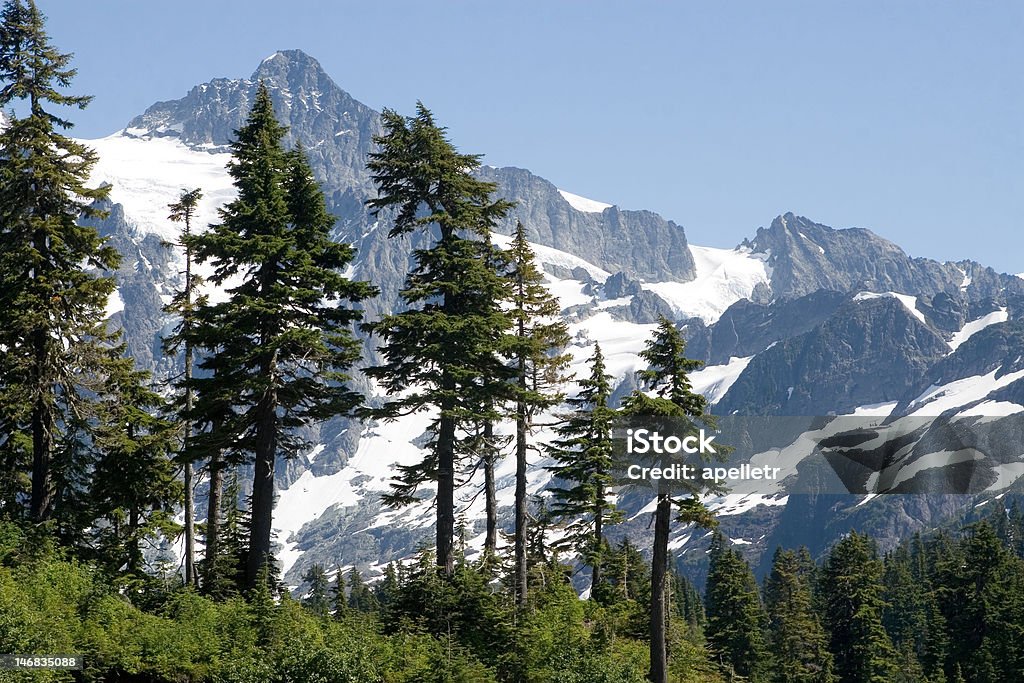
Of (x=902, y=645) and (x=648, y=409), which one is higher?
(x=648, y=409)

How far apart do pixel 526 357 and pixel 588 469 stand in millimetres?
11461

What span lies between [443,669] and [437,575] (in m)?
4.67

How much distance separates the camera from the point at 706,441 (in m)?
36.4

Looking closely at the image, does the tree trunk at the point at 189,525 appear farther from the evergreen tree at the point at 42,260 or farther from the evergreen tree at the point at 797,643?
the evergreen tree at the point at 797,643

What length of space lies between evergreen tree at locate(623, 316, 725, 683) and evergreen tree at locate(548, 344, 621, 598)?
25.8ft

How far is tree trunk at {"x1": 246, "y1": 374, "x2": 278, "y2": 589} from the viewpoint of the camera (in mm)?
33000

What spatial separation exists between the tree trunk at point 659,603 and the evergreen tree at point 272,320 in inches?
420

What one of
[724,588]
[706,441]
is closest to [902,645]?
[724,588]

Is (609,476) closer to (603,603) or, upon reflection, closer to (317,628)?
(603,603)

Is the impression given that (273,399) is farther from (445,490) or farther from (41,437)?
(41,437)

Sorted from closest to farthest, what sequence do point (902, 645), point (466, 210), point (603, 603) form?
point (466, 210) → point (603, 603) → point (902, 645)

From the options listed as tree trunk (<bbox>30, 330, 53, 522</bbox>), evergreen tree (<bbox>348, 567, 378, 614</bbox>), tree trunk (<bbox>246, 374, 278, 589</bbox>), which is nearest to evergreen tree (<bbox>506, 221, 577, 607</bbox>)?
tree trunk (<bbox>246, 374, 278, 589</bbox>)

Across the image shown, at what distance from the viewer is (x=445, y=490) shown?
35.3 meters

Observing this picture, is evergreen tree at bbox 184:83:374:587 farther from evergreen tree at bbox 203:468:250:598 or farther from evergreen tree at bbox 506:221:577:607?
evergreen tree at bbox 506:221:577:607
